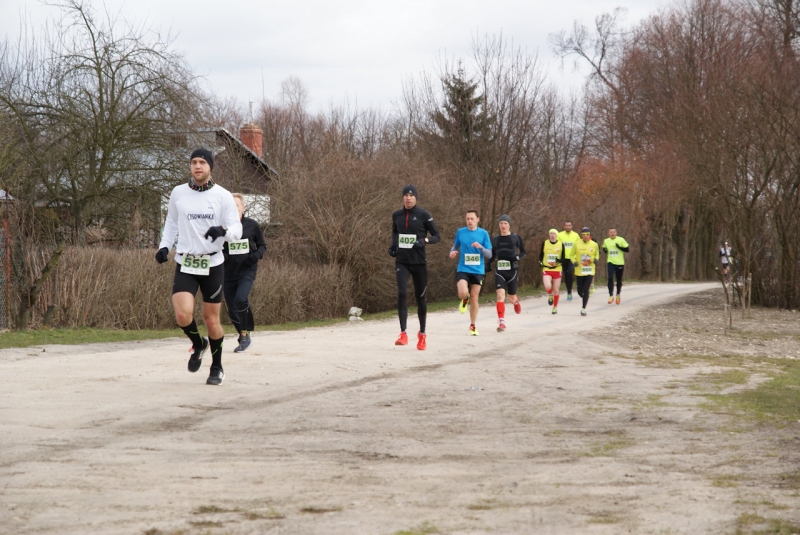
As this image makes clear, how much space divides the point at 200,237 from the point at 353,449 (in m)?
3.24

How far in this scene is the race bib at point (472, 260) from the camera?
1428 cm

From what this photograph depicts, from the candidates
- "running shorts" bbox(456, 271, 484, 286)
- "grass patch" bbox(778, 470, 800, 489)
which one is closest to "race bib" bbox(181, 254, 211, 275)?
"grass patch" bbox(778, 470, 800, 489)

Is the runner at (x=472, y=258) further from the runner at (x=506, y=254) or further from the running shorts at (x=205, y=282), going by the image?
the running shorts at (x=205, y=282)

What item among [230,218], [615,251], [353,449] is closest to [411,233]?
[230,218]

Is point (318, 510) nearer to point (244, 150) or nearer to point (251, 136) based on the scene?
point (244, 150)

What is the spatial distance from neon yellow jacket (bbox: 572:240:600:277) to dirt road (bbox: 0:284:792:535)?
10.3 m

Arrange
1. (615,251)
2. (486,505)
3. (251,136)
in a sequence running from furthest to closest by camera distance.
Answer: (251,136)
(615,251)
(486,505)

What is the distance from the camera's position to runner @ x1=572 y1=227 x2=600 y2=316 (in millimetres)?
20625

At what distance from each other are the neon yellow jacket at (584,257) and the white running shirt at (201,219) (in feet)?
45.2

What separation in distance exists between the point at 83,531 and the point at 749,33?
125 feet

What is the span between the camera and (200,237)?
8.19 meters

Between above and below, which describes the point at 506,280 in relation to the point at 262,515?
above

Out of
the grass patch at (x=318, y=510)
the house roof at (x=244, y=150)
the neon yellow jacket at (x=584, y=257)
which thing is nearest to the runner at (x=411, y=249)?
Result: the grass patch at (x=318, y=510)

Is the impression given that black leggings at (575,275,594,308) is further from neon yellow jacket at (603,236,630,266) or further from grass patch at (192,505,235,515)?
grass patch at (192,505,235,515)
